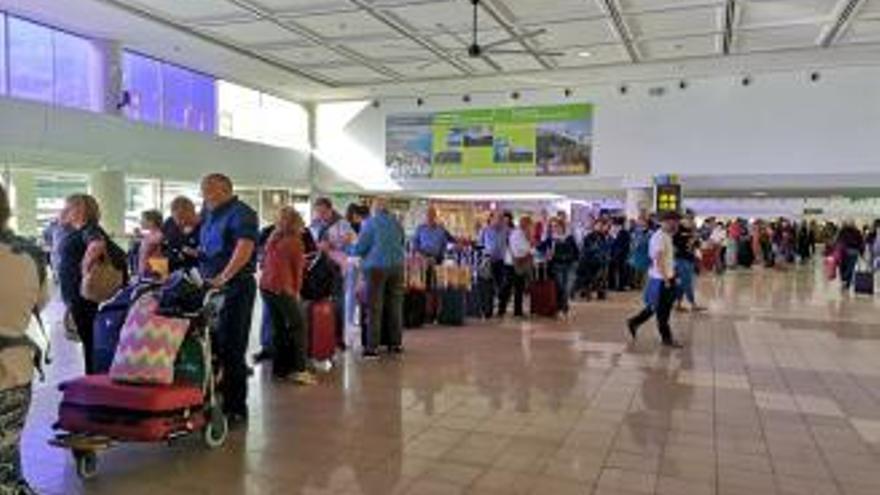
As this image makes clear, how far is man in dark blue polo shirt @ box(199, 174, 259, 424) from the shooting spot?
4.63 m

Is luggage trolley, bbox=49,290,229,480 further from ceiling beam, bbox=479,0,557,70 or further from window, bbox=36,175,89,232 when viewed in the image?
window, bbox=36,175,89,232

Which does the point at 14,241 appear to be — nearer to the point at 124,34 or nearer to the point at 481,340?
the point at 481,340

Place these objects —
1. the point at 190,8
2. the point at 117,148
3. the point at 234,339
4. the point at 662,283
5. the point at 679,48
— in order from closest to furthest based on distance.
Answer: the point at 234,339
the point at 662,283
the point at 190,8
the point at 117,148
the point at 679,48

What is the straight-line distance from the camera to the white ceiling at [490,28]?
10.8 meters

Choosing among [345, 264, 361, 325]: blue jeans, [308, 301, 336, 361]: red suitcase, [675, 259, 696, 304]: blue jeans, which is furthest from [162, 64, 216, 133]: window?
[675, 259, 696, 304]: blue jeans

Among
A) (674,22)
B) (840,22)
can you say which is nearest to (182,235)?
(674,22)

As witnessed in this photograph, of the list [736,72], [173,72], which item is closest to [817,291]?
[736,72]

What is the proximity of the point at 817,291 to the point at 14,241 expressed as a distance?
50.4 ft

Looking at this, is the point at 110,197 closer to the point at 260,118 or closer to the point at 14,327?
the point at 260,118

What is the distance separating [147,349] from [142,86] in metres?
11.4

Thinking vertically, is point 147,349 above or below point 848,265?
above

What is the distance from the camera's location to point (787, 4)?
1063 centimetres

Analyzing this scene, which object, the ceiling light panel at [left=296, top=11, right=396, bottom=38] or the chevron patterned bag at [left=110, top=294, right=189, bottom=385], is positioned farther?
the ceiling light panel at [left=296, top=11, right=396, bottom=38]

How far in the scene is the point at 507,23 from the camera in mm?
11555
